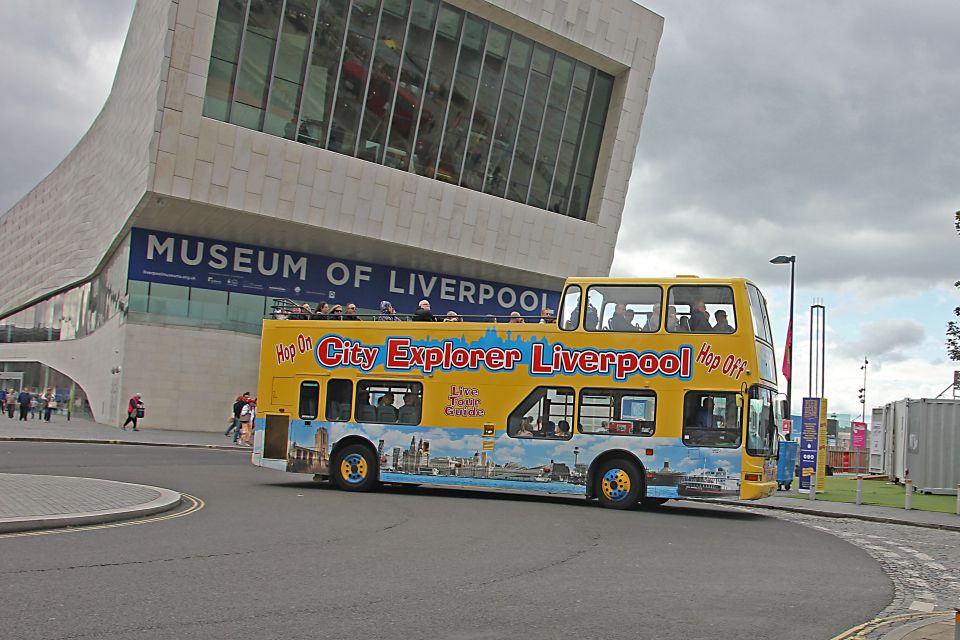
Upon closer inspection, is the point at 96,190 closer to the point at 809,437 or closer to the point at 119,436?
the point at 119,436

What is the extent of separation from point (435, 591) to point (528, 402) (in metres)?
9.82

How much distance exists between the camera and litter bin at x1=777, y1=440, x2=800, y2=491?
26250 millimetres

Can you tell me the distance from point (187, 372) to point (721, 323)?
1154 inches

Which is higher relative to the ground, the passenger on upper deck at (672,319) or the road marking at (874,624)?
the passenger on upper deck at (672,319)

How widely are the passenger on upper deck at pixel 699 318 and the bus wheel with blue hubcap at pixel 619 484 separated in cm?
Result: 260

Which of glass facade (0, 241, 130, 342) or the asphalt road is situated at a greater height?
glass facade (0, 241, 130, 342)

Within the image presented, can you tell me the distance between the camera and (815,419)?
2505cm

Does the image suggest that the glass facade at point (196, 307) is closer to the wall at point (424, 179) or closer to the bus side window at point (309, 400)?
the wall at point (424, 179)

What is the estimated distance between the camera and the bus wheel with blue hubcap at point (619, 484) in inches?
659

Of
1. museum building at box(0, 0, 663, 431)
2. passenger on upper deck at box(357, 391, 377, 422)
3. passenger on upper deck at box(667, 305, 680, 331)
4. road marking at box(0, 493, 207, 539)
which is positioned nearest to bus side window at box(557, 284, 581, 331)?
passenger on upper deck at box(667, 305, 680, 331)

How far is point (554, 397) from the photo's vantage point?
17.5m

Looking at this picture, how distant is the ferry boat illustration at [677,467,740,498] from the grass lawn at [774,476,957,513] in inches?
283

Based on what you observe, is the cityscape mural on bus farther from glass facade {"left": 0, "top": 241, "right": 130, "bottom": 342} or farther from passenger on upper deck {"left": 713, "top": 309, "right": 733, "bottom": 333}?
glass facade {"left": 0, "top": 241, "right": 130, "bottom": 342}

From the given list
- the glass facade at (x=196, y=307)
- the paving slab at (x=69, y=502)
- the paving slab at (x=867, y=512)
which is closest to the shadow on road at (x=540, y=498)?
the paving slab at (x=867, y=512)
